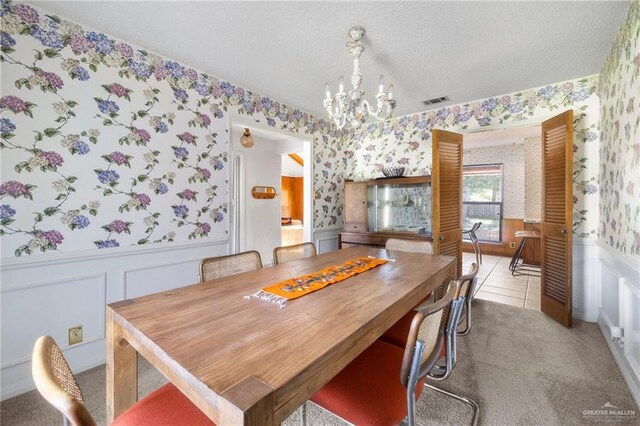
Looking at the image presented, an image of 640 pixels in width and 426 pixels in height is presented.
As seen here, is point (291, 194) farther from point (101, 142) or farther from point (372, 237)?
point (101, 142)

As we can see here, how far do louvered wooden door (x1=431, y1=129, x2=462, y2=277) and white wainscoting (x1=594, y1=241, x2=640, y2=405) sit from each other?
3.94ft

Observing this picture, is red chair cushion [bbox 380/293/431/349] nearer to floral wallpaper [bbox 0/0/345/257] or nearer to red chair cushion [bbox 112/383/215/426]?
red chair cushion [bbox 112/383/215/426]

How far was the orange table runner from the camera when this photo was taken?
127cm

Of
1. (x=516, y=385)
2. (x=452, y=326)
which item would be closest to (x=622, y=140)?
(x=516, y=385)

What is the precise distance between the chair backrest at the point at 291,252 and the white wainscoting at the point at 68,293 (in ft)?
3.22

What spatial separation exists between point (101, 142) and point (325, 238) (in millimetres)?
2722

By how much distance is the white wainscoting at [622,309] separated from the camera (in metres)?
1.66

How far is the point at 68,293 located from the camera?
1925mm

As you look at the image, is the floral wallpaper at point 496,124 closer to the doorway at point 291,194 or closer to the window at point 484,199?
the doorway at point 291,194

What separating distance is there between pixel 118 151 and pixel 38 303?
44.2 inches

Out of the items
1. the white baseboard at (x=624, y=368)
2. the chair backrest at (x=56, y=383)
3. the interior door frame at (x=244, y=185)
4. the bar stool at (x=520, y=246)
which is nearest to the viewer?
the chair backrest at (x=56, y=383)

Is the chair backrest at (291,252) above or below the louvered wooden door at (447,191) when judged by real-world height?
below

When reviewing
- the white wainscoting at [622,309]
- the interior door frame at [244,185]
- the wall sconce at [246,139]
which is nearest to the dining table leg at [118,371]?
the interior door frame at [244,185]

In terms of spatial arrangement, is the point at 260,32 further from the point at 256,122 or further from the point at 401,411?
the point at 401,411
